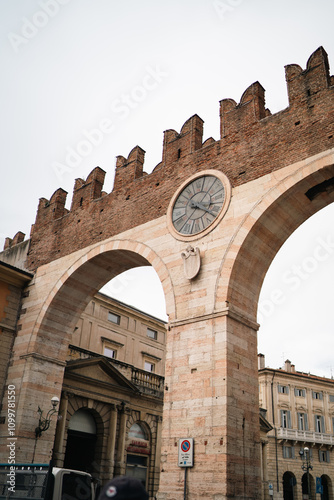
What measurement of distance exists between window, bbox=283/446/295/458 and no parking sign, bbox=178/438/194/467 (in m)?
32.4

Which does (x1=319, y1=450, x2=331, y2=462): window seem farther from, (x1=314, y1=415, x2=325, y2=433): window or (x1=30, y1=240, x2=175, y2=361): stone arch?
(x1=30, y1=240, x2=175, y2=361): stone arch

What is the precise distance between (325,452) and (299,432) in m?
3.50

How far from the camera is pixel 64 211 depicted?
58.6 ft

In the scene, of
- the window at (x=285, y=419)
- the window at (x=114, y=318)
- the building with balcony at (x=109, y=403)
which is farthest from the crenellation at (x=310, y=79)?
the window at (x=285, y=419)

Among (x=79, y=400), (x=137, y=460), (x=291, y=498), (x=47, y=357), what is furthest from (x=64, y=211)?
(x=291, y=498)

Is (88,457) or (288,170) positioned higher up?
(288,170)

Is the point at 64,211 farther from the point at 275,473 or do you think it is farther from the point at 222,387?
the point at 275,473

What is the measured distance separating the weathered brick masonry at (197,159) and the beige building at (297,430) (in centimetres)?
2794

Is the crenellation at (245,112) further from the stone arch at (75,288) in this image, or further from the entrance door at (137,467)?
the entrance door at (137,467)

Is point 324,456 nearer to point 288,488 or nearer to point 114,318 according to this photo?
point 288,488

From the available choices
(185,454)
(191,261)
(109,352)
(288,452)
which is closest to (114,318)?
(109,352)

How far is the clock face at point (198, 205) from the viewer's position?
1177 cm

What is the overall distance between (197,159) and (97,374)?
11001mm

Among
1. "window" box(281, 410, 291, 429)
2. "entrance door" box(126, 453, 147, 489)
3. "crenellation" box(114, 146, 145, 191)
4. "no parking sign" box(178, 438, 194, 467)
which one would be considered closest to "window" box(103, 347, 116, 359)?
"entrance door" box(126, 453, 147, 489)
